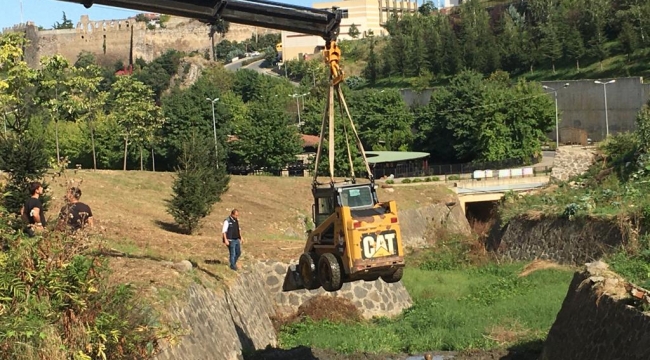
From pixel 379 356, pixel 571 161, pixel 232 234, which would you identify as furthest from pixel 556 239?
pixel 571 161

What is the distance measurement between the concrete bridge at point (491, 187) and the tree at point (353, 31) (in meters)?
118

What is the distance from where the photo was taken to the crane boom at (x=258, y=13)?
19703 millimetres

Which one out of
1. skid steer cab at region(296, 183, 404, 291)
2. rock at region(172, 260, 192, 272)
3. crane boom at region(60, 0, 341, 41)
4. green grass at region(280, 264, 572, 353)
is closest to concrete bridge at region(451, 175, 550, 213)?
green grass at region(280, 264, 572, 353)

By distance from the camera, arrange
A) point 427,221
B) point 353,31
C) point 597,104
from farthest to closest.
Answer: point 353,31, point 597,104, point 427,221

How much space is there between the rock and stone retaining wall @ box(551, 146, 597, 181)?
47622 mm

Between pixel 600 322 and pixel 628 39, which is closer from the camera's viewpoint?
pixel 600 322

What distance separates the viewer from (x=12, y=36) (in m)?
47.6

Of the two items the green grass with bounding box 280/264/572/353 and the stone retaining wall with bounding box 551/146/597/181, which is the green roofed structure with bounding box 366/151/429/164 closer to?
the stone retaining wall with bounding box 551/146/597/181

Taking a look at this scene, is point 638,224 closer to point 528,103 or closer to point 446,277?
point 446,277

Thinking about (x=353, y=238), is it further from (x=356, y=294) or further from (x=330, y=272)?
(x=356, y=294)

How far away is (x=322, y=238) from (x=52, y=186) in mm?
23827

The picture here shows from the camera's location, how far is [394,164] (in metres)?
86.1

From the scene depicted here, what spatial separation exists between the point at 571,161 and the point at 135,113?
34.1 m

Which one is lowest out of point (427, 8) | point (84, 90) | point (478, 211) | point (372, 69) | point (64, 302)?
point (478, 211)
